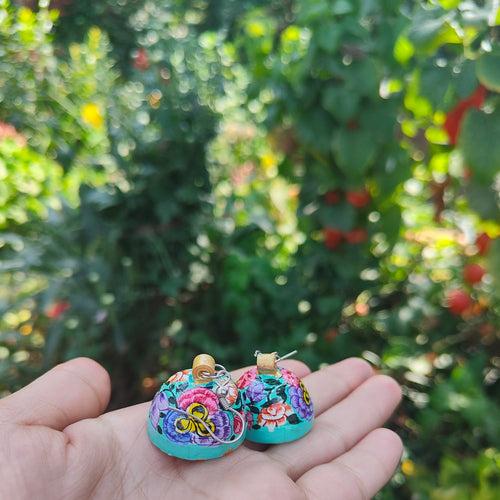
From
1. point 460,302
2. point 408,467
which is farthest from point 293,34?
point 408,467

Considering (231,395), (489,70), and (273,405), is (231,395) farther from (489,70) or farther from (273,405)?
(489,70)

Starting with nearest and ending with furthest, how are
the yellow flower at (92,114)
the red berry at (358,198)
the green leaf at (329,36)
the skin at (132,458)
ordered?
1. the skin at (132,458)
2. the green leaf at (329,36)
3. the red berry at (358,198)
4. the yellow flower at (92,114)

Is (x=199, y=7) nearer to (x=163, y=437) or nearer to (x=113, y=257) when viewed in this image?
(x=113, y=257)

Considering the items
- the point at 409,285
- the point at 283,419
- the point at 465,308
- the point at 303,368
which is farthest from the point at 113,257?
the point at 465,308

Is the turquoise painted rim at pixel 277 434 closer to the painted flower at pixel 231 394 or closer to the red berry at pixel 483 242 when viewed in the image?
the painted flower at pixel 231 394

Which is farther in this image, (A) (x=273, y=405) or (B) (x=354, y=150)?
(B) (x=354, y=150)

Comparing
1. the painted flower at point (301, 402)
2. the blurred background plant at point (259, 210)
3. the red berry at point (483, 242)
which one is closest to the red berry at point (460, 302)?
the blurred background plant at point (259, 210)

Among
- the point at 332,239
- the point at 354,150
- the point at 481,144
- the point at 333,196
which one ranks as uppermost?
the point at 481,144
